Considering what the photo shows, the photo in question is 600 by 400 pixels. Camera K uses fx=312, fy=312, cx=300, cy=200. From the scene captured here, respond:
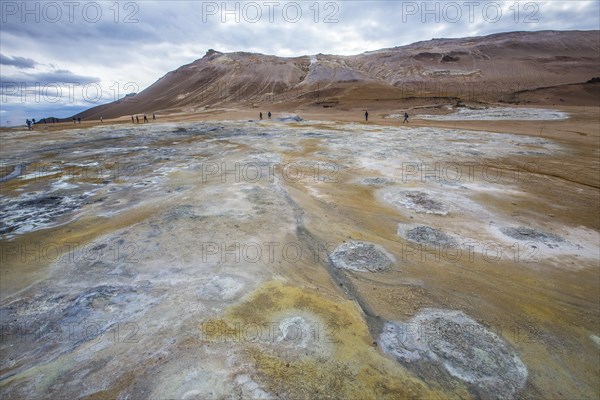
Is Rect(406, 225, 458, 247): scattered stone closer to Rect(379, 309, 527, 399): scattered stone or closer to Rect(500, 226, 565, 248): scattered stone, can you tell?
Rect(500, 226, 565, 248): scattered stone

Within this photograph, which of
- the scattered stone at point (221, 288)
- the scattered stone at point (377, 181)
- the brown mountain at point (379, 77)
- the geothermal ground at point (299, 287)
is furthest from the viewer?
the brown mountain at point (379, 77)

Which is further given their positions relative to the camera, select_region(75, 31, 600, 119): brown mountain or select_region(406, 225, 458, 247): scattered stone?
select_region(75, 31, 600, 119): brown mountain

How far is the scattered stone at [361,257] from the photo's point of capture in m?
5.05

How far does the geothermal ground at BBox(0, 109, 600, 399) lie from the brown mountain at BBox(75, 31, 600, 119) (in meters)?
38.0

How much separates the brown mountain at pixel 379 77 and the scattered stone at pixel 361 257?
1575 inches

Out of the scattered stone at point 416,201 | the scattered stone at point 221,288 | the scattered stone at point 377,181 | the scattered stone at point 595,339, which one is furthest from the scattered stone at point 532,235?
the scattered stone at point 221,288

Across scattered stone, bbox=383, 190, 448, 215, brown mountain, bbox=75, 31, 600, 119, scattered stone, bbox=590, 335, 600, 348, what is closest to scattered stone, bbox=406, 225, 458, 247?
scattered stone, bbox=383, 190, 448, 215

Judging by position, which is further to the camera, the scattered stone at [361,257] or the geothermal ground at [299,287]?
the scattered stone at [361,257]

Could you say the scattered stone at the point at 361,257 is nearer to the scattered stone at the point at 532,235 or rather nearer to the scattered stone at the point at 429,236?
the scattered stone at the point at 429,236

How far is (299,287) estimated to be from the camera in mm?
4422

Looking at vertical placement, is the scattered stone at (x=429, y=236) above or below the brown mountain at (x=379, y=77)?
below

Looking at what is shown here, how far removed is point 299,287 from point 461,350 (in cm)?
208

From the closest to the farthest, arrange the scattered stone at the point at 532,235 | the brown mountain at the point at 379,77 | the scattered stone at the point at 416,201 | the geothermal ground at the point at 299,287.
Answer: the geothermal ground at the point at 299,287, the scattered stone at the point at 532,235, the scattered stone at the point at 416,201, the brown mountain at the point at 379,77

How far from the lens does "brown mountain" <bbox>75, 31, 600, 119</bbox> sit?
159 ft
